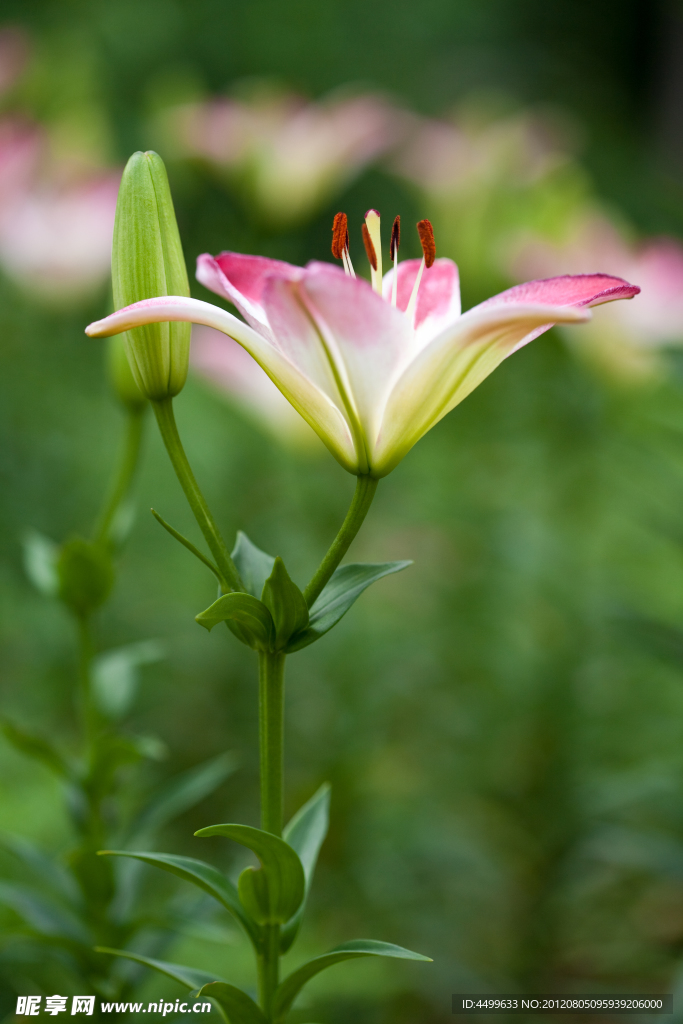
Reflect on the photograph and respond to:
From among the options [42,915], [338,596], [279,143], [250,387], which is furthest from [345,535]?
[279,143]

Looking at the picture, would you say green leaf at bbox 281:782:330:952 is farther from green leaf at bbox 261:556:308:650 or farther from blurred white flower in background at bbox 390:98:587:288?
blurred white flower in background at bbox 390:98:587:288

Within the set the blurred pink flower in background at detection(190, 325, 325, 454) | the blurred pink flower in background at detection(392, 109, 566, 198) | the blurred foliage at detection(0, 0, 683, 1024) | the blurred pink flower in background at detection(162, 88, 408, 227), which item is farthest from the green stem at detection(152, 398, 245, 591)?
the blurred pink flower in background at detection(392, 109, 566, 198)

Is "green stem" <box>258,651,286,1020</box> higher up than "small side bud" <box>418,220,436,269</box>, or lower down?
lower down

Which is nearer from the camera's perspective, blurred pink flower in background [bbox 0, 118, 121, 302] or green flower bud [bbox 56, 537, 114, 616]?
green flower bud [bbox 56, 537, 114, 616]

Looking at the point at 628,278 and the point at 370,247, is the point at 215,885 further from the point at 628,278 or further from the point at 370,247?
the point at 628,278

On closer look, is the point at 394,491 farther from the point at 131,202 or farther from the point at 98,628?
the point at 131,202

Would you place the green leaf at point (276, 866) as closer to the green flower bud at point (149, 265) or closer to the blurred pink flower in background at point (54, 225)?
the green flower bud at point (149, 265)

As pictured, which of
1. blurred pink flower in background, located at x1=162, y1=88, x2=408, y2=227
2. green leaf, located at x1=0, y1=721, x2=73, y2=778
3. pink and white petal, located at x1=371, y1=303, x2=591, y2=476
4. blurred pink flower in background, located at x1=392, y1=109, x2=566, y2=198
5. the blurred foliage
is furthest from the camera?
blurred pink flower in background, located at x1=392, y1=109, x2=566, y2=198
